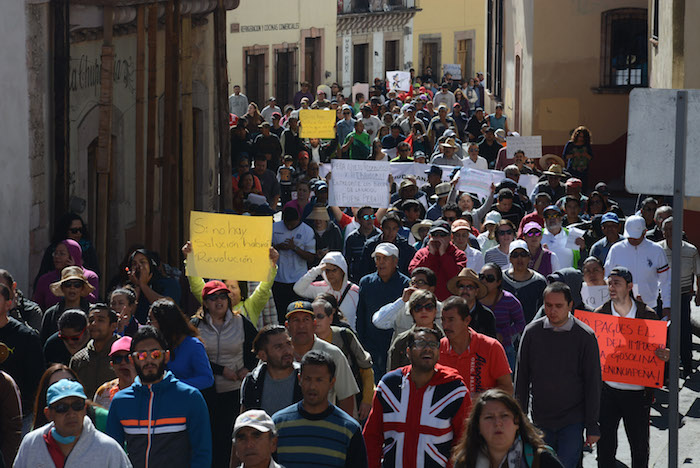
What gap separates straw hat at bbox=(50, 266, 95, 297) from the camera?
9008mm

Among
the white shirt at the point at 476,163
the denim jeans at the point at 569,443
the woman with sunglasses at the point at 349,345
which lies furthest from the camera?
the white shirt at the point at 476,163

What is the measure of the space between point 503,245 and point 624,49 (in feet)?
55.4

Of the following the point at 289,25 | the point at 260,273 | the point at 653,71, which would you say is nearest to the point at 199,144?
the point at 260,273

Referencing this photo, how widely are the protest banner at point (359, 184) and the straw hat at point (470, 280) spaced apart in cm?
530

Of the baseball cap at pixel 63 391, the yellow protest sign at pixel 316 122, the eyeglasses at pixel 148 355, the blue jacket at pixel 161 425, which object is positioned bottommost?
the blue jacket at pixel 161 425

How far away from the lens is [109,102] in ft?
42.6

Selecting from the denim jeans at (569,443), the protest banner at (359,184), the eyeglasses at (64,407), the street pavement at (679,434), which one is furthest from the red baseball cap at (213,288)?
the protest banner at (359,184)

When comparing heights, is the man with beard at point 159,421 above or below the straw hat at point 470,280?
below

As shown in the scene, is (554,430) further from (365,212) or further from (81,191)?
(81,191)

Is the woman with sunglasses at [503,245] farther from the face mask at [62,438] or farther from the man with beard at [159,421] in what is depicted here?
the face mask at [62,438]

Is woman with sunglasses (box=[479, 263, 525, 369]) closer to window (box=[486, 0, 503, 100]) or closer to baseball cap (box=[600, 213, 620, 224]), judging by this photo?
baseball cap (box=[600, 213, 620, 224])

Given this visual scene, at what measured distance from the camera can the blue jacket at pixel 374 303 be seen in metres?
9.52

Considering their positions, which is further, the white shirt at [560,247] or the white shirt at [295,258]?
the white shirt at [295,258]

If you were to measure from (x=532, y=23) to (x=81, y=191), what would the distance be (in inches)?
655
